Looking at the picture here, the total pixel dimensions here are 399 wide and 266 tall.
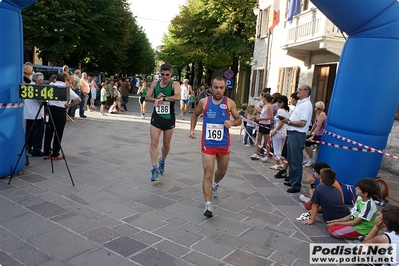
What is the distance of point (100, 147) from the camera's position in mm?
8852

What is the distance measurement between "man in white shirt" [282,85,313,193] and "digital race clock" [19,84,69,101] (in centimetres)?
362

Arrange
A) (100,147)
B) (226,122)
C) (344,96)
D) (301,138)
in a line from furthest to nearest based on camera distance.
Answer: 1. (100,147)
2. (301,138)
3. (344,96)
4. (226,122)

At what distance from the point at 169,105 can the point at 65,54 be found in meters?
21.9

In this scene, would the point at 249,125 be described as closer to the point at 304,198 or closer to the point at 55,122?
the point at 304,198

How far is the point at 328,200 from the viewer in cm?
455

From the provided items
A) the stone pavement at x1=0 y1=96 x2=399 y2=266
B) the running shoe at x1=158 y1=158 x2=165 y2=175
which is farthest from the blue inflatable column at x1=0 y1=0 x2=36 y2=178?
the running shoe at x1=158 y1=158 x2=165 y2=175

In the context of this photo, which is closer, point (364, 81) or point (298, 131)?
point (364, 81)

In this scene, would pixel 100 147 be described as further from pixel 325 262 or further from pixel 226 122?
A: pixel 325 262

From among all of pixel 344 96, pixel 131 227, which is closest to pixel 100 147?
pixel 131 227

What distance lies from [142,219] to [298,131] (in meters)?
2.98

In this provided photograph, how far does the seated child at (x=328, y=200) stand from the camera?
4539 mm

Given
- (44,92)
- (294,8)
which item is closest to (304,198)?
(44,92)

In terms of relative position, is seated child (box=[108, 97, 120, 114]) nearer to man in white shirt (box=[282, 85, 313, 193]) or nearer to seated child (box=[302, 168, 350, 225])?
man in white shirt (box=[282, 85, 313, 193])

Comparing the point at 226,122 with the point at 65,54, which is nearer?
the point at 226,122
